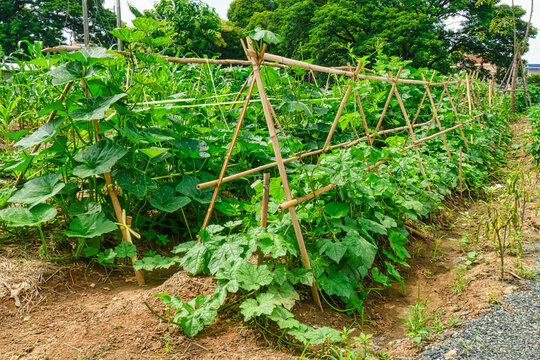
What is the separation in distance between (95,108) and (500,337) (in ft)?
7.26

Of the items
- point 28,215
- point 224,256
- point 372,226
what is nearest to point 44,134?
point 28,215

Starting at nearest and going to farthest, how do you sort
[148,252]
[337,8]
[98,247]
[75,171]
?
[75,171] < [98,247] < [148,252] < [337,8]

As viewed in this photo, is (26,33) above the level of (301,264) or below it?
above

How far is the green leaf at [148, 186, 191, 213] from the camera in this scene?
2.33 m

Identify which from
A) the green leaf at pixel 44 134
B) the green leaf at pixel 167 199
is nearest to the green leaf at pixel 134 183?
the green leaf at pixel 167 199

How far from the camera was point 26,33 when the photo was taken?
24547 millimetres

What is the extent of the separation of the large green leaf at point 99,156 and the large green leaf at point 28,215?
13.0 inches

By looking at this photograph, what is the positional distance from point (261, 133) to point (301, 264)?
135cm

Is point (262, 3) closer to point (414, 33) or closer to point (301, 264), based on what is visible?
point (414, 33)

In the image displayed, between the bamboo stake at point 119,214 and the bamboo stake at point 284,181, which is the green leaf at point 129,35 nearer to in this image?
the bamboo stake at point 119,214

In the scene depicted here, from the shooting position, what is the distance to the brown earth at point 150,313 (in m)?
1.62

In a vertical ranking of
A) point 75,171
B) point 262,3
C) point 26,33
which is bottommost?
point 75,171

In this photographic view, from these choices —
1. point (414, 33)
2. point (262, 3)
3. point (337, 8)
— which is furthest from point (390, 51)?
point (262, 3)

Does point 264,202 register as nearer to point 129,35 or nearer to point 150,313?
point 150,313
